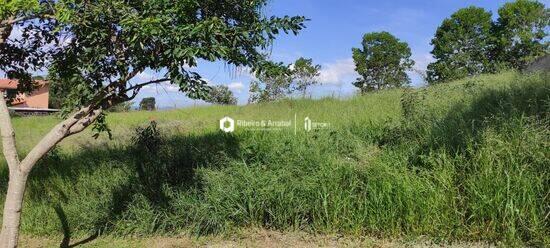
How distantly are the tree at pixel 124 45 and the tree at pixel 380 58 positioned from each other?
3183 centimetres

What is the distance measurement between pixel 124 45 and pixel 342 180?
296 centimetres

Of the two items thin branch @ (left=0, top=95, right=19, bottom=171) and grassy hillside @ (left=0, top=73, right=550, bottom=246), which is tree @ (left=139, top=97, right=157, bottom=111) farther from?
thin branch @ (left=0, top=95, right=19, bottom=171)

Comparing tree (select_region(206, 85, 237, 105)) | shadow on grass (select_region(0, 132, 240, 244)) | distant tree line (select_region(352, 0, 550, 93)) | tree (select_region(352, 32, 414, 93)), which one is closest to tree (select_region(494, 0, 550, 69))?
distant tree line (select_region(352, 0, 550, 93))

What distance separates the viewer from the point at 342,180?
5594 mm

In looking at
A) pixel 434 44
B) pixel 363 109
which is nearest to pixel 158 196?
pixel 363 109

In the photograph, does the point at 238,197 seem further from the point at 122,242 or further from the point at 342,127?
the point at 342,127

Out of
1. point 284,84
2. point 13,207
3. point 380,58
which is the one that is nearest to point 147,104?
point 284,84

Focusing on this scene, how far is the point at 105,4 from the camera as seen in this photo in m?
3.93

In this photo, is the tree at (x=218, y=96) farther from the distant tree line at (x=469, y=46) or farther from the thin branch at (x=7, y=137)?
the distant tree line at (x=469, y=46)

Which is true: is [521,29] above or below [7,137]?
above

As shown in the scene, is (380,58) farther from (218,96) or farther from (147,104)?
(218,96)

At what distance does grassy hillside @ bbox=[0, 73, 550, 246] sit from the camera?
4.86 metres

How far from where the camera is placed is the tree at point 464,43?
31.1 m

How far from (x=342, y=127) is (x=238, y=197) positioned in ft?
9.81
